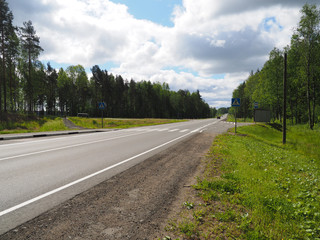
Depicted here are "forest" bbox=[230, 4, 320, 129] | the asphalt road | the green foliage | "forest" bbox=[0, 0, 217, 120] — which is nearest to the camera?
the green foliage

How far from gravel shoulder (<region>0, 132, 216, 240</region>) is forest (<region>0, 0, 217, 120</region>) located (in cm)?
3454

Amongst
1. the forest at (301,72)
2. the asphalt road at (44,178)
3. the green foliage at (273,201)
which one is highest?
the forest at (301,72)

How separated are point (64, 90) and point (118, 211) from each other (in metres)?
69.4

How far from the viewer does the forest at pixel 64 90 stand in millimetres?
37469

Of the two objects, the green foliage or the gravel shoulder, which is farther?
the green foliage

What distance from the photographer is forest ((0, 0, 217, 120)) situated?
3747cm

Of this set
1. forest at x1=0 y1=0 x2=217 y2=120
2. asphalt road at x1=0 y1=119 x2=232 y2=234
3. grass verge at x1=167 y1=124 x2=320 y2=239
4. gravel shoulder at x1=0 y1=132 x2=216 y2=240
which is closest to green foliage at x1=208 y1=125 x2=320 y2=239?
grass verge at x1=167 y1=124 x2=320 y2=239

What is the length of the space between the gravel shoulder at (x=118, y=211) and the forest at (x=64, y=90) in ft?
113

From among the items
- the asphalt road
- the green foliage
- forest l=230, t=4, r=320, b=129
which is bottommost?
the green foliage

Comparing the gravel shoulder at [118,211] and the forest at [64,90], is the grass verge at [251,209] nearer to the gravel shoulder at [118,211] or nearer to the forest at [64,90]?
the gravel shoulder at [118,211]

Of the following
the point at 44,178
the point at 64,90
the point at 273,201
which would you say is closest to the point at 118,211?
the point at 44,178

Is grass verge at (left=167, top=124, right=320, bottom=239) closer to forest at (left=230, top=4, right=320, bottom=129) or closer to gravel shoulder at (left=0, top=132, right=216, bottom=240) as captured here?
gravel shoulder at (left=0, top=132, right=216, bottom=240)

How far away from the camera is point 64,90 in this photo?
207ft

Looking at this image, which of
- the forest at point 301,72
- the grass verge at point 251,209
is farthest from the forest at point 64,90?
the forest at point 301,72
